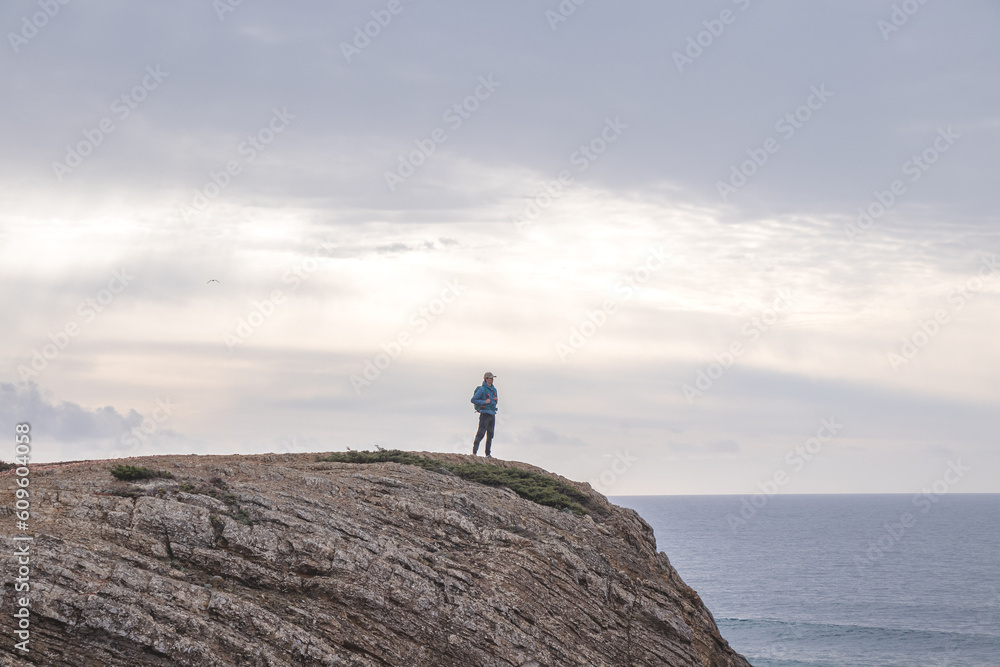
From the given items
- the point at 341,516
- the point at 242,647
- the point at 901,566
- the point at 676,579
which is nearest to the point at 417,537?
the point at 341,516

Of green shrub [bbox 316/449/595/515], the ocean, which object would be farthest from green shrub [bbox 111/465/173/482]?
the ocean

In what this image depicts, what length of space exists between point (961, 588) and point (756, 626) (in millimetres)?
35851

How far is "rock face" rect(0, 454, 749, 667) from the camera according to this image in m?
14.5

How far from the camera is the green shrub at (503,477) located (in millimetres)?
27141

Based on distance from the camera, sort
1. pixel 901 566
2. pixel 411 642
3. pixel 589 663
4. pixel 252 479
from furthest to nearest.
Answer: pixel 901 566 < pixel 252 479 < pixel 589 663 < pixel 411 642

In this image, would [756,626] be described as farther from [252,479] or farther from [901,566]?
Answer: [252,479]

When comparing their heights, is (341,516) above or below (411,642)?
above

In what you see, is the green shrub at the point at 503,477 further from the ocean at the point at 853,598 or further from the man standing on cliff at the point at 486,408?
the ocean at the point at 853,598

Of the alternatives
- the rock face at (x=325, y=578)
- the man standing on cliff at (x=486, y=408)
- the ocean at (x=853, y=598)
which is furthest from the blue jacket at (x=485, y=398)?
the ocean at (x=853, y=598)

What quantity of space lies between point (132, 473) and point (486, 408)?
48.6ft

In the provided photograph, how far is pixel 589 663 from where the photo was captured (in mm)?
19594

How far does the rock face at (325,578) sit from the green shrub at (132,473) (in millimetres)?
Result: 285

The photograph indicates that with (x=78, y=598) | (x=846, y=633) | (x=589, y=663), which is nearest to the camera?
(x=78, y=598)

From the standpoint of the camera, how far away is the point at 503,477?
92.4 ft
